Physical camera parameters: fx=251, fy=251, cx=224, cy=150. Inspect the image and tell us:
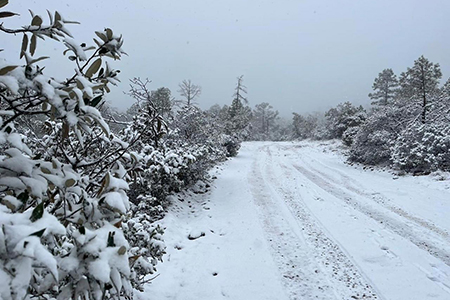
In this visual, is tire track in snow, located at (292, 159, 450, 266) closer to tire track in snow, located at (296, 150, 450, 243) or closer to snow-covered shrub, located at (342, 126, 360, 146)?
tire track in snow, located at (296, 150, 450, 243)

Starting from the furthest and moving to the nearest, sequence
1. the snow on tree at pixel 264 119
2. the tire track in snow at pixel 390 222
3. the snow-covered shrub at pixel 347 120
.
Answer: the snow on tree at pixel 264 119, the snow-covered shrub at pixel 347 120, the tire track in snow at pixel 390 222

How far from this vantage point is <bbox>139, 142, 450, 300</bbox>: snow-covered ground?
381 centimetres

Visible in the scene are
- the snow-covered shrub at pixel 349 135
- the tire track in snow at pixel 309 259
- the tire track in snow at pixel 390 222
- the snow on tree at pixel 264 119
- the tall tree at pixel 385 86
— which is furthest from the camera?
the snow on tree at pixel 264 119

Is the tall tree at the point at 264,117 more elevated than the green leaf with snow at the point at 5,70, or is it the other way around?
the tall tree at the point at 264,117

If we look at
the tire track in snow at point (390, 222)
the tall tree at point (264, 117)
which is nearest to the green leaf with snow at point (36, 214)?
the tire track in snow at point (390, 222)

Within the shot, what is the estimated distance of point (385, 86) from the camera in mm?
30453

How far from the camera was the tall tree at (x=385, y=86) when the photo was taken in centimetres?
2980

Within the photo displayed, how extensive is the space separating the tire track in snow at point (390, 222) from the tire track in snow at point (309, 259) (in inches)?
62.3

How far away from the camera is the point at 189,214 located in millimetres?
6961

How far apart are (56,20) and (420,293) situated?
5163mm

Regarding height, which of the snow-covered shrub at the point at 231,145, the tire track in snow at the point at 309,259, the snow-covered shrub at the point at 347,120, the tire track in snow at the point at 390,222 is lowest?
the tire track in snow at the point at 309,259

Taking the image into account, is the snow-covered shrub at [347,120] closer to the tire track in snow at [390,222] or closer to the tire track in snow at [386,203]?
the tire track in snow at [386,203]

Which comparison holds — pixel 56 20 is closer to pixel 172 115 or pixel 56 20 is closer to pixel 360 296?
pixel 360 296

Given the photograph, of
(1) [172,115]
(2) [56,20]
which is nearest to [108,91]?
(2) [56,20]
